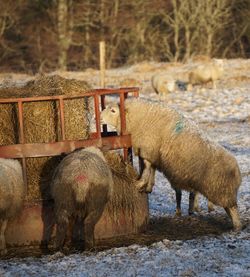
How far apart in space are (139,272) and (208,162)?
2.00 meters

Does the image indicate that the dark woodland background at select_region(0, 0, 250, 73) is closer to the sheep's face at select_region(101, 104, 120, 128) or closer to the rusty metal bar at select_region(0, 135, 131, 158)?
the sheep's face at select_region(101, 104, 120, 128)

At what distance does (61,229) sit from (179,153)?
170 cm

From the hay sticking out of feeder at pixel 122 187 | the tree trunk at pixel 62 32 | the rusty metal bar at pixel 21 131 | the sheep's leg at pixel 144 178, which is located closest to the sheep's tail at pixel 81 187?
the hay sticking out of feeder at pixel 122 187

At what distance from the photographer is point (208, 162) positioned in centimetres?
753

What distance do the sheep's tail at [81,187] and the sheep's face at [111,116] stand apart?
5.61 feet

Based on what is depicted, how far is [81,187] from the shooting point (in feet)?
21.9

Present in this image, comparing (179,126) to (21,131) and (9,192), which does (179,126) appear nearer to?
(21,131)

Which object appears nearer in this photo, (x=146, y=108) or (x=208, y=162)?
(x=208, y=162)

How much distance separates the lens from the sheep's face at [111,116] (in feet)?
27.1

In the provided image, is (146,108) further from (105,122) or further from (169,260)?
(169,260)

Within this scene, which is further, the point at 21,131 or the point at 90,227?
the point at 21,131

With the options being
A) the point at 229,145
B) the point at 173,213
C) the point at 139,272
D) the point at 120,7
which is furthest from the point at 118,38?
the point at 139,272

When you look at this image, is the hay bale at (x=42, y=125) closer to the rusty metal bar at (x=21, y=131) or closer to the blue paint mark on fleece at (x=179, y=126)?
the rusty metal bar at (x=21, y=131)

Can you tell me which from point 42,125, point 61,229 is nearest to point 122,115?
point 42,125
